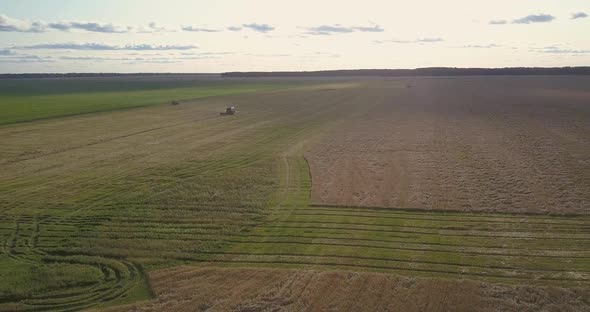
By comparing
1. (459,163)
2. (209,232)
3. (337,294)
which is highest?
(459,163)

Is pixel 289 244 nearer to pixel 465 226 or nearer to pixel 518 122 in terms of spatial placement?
pixel 465 226

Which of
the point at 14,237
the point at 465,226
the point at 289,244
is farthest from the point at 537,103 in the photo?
the point at 14,237

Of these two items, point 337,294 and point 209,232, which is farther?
point 209,232

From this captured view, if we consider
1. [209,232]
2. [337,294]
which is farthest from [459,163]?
[337,294]

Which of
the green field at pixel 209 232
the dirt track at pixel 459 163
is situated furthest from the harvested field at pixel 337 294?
the dirt track at pixel 459 163

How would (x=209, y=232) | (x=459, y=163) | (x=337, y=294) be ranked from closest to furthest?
(x=337, y=294) → (x=209, y=232) → (x=459, y=163)

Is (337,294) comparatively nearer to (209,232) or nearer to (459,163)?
(209,232)

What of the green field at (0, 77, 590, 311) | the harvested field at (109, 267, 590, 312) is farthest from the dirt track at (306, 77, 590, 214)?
the harvested field at (109, 267, 590, 312)
